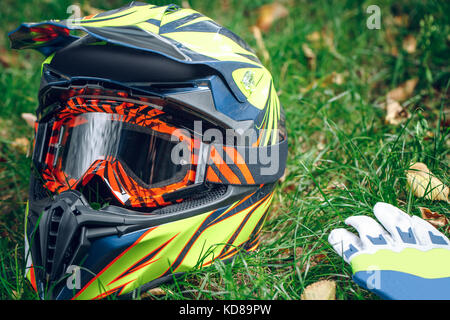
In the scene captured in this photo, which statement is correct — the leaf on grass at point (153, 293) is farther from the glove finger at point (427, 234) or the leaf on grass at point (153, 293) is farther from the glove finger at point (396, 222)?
the glove finger at point (427, 234)

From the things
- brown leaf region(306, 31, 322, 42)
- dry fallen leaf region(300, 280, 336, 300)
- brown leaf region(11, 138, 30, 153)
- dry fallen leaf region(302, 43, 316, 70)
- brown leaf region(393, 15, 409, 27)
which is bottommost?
dry fallen leaf region(300, 280, 336, 300)

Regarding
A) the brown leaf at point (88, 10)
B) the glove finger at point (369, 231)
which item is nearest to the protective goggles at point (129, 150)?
the glove finger at point (369, 231)

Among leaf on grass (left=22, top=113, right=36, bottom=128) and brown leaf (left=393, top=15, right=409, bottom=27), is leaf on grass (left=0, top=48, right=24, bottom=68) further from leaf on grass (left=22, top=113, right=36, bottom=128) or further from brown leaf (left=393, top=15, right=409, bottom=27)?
brown leaf (left=393, top=15, right=409, bottom=27)

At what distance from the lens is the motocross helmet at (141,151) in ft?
5.07

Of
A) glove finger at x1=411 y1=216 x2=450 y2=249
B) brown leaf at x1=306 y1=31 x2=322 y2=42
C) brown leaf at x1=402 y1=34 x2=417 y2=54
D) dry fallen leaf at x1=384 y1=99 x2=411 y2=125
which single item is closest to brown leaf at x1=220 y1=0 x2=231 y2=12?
brown leaf at x1=306 y1=31 x2=322 y2=42

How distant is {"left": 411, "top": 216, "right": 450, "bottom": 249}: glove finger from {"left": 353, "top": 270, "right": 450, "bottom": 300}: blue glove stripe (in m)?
0.19

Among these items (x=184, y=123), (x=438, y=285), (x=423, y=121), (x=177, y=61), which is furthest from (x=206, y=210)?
(x=423, y=121)

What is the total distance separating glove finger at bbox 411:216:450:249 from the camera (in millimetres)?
1729

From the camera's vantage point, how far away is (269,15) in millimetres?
3771

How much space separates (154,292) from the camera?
5.62 ft

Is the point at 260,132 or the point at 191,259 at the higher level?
the point at 260,132

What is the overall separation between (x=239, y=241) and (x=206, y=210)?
0.96ft

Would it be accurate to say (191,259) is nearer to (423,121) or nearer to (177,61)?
(177,61)

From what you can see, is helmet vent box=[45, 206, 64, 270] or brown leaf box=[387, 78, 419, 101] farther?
brown leaf box=[387, 78, 419, 101]
